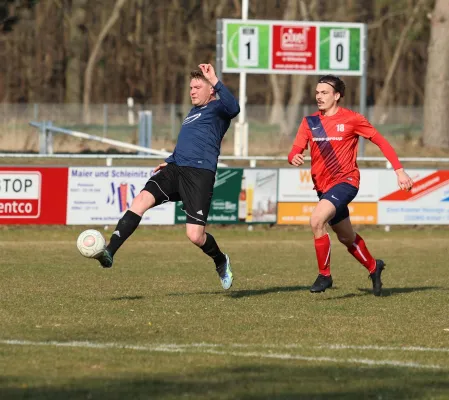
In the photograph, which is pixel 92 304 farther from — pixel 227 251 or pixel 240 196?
pixel 240 196

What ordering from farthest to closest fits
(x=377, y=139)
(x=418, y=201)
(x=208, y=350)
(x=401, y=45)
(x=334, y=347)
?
(x=401, y=45)
(x=418, y=201)
(x=377, y=139)
(x=334, y=347)
(x=208, y=350)

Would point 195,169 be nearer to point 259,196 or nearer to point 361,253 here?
point 361,253

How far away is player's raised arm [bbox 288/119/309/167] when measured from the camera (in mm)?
10711

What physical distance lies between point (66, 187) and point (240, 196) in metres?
3.00

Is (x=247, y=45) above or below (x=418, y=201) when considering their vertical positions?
above

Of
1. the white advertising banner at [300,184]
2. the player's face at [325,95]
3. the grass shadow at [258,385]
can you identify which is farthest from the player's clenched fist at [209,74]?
the white advertising banner at [300,184]

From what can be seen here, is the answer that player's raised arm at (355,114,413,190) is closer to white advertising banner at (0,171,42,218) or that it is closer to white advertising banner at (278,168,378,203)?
white advertising banner at (0,171,42,218)

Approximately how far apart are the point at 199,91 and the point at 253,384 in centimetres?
433

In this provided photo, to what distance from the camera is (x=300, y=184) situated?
67.1 feet

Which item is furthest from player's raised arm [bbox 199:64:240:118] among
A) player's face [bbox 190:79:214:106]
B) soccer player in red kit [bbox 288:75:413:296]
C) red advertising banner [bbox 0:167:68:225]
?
red advertising banner [bbox 0:167:68:225]

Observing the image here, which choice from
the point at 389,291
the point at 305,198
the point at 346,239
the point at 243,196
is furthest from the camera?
the point at 305,198

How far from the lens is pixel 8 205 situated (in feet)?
61.6

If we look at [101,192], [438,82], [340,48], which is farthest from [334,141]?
[438,82]

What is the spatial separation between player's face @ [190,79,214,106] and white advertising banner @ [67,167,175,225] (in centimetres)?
861
